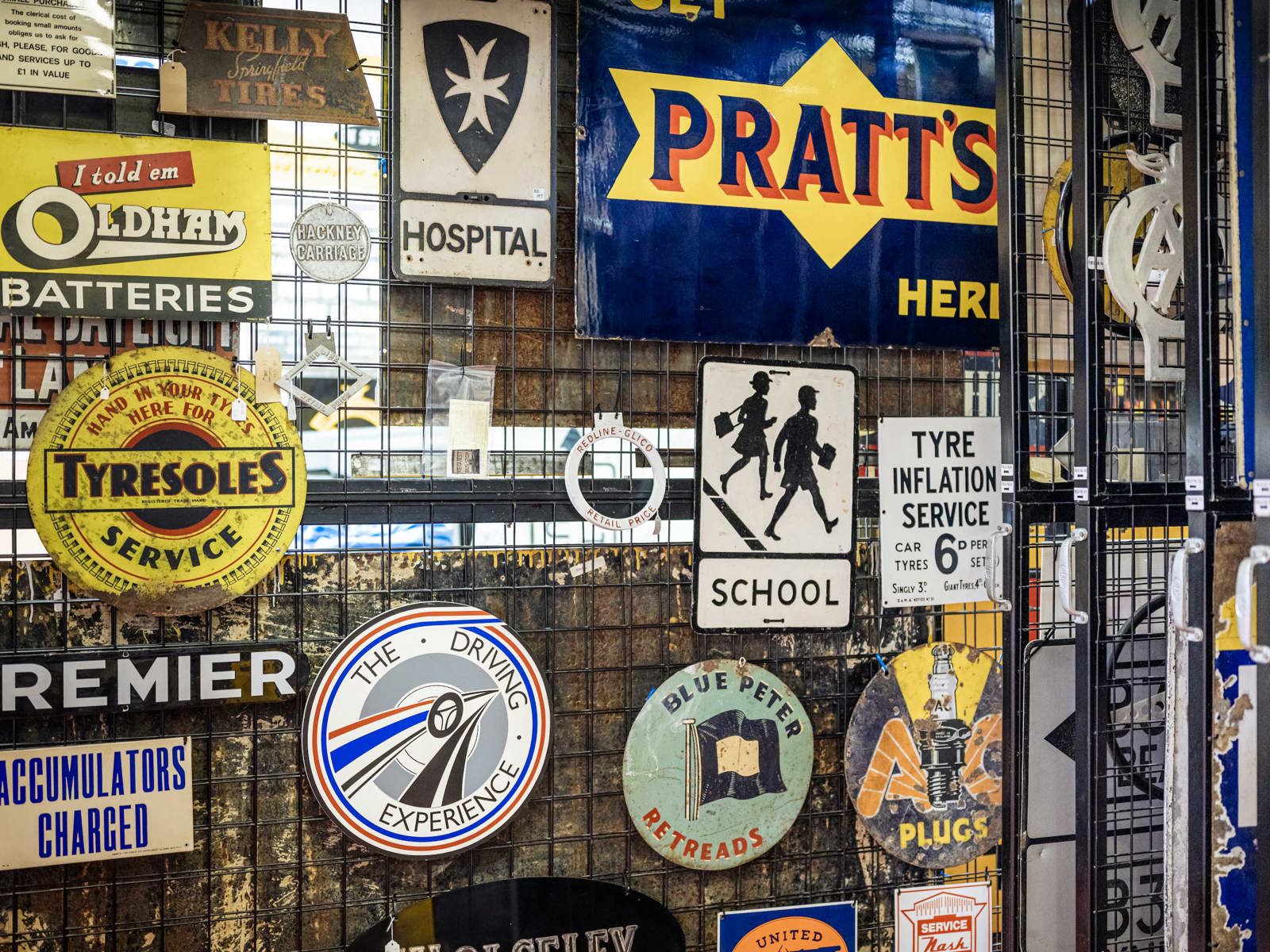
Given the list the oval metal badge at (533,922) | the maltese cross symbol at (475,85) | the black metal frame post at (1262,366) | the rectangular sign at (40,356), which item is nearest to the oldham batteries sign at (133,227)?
the rectangular sign at (40,356)

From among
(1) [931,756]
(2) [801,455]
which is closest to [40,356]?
(2) [801,455]

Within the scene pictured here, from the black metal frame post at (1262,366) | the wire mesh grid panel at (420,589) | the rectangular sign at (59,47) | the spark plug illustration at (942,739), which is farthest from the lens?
the spark plug illustration at (942,739)

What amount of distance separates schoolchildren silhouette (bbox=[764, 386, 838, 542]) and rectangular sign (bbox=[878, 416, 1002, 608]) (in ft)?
0.51

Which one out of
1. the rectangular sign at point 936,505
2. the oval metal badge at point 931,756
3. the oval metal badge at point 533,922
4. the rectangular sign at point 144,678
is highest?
the rectangular sign at point 936,505

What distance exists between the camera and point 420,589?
220 cm

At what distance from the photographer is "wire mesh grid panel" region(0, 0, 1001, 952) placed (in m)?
2.03

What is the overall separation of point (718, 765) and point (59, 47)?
2039mm

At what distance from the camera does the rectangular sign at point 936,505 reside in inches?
95.1

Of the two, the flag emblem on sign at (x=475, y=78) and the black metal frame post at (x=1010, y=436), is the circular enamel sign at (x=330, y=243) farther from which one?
the black metal frame post at (x=1010, y=436)

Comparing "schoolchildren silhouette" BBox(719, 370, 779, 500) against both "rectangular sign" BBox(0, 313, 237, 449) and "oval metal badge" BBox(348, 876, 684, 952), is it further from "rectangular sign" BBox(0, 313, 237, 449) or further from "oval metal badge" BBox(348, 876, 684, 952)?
"rectangular sign" BBox(0, 313, 237, 449)

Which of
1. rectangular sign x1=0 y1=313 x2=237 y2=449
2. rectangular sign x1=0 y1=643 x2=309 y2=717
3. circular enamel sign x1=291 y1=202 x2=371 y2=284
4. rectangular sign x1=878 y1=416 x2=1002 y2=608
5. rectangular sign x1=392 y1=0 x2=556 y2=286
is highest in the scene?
rectangular sign x1=392 y1=0 x2=556 y2=286

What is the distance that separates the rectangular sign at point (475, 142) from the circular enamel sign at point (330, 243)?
84 millimetres

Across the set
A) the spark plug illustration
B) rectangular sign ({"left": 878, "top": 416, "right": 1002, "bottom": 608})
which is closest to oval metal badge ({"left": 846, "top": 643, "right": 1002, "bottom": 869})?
the spark plug illustration

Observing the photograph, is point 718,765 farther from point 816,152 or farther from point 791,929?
point 816,152
